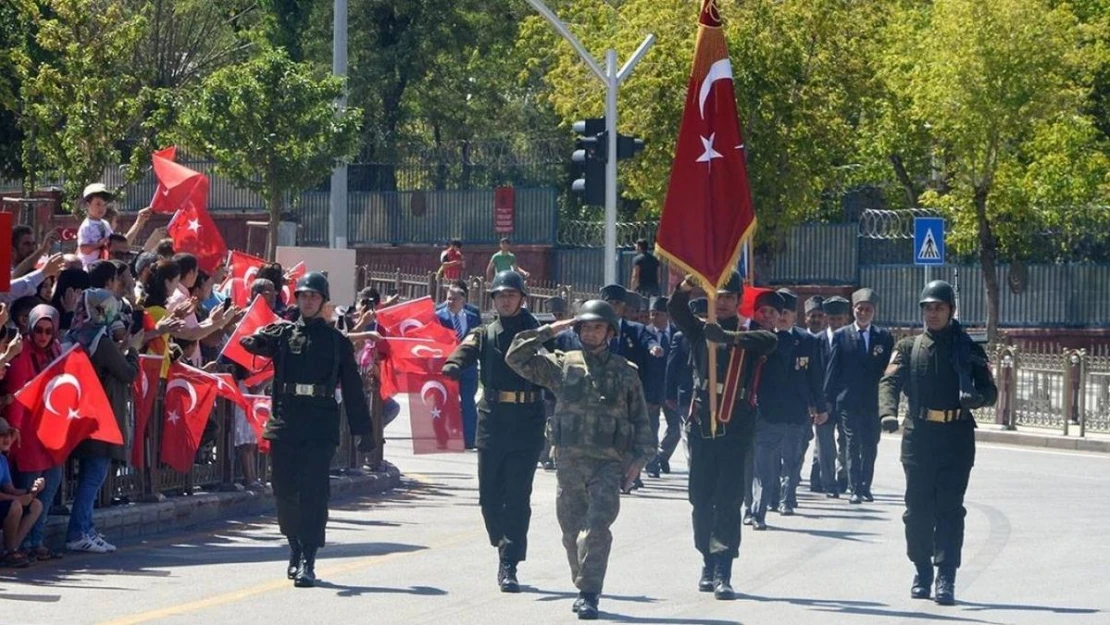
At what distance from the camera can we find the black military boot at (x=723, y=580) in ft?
38.8

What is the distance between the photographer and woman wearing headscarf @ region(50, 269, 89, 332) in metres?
13.3

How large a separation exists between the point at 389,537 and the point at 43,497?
287 cm

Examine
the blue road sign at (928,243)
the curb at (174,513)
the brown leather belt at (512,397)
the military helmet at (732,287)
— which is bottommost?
the curb at (174,513)

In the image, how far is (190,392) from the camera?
14773 mm

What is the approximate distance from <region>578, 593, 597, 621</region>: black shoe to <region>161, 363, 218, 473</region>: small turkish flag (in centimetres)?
480

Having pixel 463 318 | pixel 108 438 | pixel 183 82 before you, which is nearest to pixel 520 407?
pixel 108 438

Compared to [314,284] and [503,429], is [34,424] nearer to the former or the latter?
[314,284]

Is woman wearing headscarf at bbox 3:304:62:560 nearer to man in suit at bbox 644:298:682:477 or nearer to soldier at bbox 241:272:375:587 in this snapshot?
soldier at bbox 241:272:375:587

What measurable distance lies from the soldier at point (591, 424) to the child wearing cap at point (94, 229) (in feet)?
19.9

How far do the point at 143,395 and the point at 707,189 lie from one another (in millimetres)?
4301

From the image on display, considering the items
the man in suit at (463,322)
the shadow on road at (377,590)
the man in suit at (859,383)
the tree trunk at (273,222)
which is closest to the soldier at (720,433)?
the shadow on road at (377,590)

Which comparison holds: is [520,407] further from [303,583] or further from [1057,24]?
[1057,24]

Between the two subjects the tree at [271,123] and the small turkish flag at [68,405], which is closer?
the small turkish flag at [68,405]

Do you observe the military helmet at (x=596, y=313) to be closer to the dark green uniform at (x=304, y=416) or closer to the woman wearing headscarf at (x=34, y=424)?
the dark green uniform at (x=304, y=416)
